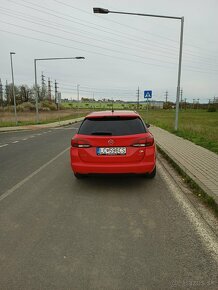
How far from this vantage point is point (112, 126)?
580 cm

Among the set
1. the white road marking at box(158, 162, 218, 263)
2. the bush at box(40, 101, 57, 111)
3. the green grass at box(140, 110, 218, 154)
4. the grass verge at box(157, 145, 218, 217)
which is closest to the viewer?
the white road marking at box(158, 162, 218, 263)

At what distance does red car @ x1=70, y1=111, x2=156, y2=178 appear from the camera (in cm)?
553

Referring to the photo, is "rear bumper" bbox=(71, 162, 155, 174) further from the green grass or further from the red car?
the green grass

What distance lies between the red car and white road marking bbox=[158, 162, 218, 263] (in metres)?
0.77

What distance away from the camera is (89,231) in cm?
384

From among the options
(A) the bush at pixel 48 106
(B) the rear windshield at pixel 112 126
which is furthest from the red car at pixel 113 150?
(A) the bush at pixel 48 106

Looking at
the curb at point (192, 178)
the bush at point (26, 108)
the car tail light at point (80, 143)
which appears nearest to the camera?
the curb at point (192, 178)

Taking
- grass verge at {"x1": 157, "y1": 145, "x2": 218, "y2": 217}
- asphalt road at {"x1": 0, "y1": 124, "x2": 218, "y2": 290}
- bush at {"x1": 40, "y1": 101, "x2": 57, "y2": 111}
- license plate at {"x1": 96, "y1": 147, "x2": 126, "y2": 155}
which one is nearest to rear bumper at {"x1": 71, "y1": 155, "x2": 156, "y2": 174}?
license plate at {"x1": 96, "y1": 147, "x2": 126, "y2": 155}

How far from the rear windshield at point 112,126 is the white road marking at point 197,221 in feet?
4.74

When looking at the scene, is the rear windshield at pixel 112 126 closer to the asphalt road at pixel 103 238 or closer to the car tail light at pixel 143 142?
the car tail light at pixel 143 142

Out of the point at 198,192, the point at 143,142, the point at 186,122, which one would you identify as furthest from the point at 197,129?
the point at 143,142

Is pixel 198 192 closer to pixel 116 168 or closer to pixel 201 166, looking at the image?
pixel 116 168

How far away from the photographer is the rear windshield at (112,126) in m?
5.71

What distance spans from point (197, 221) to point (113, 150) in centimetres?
218
